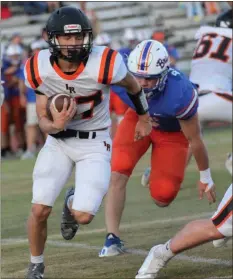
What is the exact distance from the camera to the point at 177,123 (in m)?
6.44

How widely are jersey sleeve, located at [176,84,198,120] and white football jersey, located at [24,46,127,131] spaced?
0.79 metres

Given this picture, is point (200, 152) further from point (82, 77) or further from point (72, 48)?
point (72, 48)

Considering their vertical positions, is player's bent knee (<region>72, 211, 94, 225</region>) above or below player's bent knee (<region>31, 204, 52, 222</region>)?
below

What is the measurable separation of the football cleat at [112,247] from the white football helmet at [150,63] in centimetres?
102

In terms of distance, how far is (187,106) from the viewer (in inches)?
231

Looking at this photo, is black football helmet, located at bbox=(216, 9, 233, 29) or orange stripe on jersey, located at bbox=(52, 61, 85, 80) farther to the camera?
black football helmet, located at bbox=(216, 9, 233, 29)

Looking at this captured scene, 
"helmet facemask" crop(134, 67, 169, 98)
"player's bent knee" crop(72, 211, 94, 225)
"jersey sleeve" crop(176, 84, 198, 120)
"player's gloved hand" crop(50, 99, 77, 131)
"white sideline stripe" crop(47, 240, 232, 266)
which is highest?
"player's gloved hand" crop(50, 99, 77, 131)

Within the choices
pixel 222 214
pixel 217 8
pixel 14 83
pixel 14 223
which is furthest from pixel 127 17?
pixel 222 214

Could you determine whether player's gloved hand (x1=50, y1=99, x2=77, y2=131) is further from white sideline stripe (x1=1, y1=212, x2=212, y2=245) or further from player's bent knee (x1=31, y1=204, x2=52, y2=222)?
white sideline stripe (x1=1, y1=212, x2=212, y2=245)

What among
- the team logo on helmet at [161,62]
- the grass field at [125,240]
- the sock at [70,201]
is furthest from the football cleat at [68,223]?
the team logo on helmet at [161,62]

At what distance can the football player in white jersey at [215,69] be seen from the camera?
8.62 metres

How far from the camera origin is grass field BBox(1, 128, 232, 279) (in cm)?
537

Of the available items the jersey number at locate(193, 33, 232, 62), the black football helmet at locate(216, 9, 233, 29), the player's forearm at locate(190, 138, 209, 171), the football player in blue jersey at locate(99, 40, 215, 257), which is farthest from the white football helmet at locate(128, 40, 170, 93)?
the black football helmet at locate(216, 9, 233, 29)

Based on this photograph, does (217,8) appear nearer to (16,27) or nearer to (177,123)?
(16,27)
